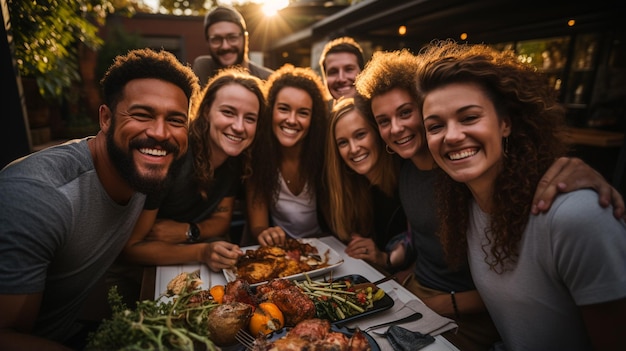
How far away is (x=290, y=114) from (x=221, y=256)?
5.04 feet

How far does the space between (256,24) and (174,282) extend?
13618mm

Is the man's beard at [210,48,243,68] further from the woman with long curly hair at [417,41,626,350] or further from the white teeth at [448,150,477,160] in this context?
the white teeth at [448,150,477,160]

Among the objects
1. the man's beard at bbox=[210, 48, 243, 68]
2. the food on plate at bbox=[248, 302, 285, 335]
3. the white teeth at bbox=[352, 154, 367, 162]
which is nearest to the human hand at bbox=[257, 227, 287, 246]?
the white teeth at bbox=[352, 154, 367, 162]

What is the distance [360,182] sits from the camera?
306 centimetres

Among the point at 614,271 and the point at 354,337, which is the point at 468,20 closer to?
the point at 614,271

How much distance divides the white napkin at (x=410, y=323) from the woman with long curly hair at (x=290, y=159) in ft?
5.05

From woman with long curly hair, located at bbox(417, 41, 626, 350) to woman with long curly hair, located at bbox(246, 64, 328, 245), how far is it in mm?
1557

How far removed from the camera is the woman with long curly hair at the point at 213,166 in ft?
8.56

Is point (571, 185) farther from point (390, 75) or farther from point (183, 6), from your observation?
point (183, 6)

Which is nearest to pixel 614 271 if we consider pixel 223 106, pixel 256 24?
pixel 223 106

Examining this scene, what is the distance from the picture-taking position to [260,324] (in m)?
1.39

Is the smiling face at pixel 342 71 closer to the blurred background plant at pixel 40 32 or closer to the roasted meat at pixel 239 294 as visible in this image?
the blurred background plant at pixel 40 32

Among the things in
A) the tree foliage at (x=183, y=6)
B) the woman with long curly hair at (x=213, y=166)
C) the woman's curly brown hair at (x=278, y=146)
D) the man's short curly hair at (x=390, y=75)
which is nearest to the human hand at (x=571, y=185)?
the man's short curly hair at (x=390, y=75)

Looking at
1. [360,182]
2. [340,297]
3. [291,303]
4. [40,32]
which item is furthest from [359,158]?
[40,32]
